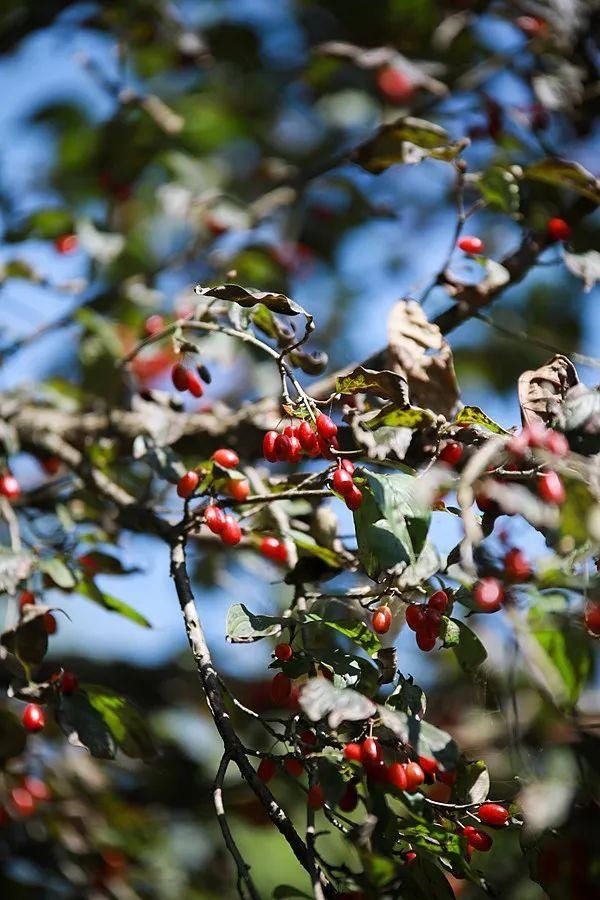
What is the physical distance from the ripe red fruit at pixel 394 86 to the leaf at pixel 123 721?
2150 millimetres

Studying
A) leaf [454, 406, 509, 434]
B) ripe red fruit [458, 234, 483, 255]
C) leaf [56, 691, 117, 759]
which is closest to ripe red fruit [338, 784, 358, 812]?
leaf [56, 691, 117, 759]

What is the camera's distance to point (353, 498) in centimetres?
130

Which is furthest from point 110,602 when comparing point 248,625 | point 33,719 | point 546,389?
point 546,389

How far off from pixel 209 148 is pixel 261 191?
0.49 m

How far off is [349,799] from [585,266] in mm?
1151

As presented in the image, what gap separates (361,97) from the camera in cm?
317

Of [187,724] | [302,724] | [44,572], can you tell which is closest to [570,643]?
[302,724]

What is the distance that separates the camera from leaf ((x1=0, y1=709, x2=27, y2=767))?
1948 millimetres

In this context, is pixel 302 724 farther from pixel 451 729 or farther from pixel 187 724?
pixel 187 724

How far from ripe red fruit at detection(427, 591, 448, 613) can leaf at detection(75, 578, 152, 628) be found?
683 millimetres

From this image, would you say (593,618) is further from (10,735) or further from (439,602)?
(10,735)

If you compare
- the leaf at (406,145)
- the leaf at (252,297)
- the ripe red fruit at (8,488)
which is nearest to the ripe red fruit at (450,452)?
the leaf at (252,297)

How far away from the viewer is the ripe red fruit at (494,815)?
1316 mm

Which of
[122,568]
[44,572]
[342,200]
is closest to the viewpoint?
[44,572]
